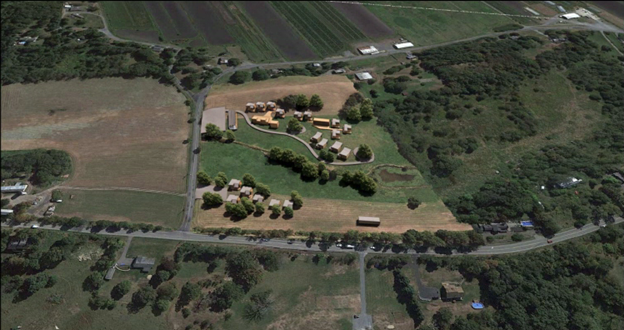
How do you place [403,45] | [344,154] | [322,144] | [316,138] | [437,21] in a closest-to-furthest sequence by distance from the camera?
[344,154], [322,144], [316,138], [403,45], [437,21]

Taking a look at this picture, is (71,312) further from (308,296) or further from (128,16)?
(128,16)

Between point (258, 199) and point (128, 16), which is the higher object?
point (128, 16)

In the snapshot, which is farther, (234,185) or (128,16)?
(128,16)

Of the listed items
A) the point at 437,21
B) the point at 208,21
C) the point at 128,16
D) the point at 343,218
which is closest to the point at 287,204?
the point at 343,218

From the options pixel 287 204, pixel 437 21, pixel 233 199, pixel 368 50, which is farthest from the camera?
pixel 437 21

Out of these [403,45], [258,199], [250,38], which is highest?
[403,45]

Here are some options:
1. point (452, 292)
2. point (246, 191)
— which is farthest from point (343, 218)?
point (452, 292)
